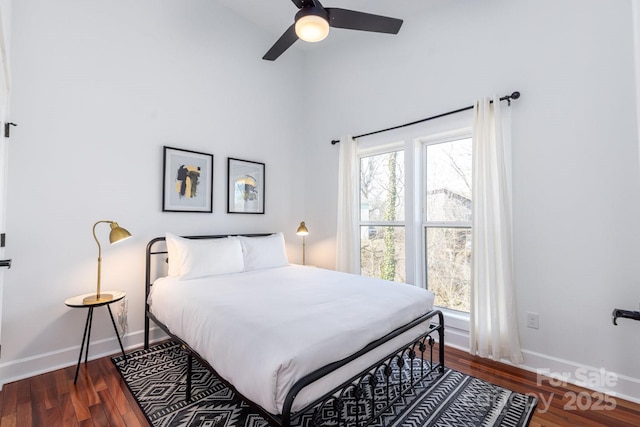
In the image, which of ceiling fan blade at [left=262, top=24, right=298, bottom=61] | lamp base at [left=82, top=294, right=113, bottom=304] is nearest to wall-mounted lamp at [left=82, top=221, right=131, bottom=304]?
lamp base at [left=82, top=294, right=113, bottom=304]

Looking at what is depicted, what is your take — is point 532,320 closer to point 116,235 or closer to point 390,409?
point 390,409

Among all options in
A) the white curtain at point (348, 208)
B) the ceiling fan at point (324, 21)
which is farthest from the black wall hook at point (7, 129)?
the white curtain at point (348, 208)

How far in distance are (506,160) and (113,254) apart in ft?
11.4

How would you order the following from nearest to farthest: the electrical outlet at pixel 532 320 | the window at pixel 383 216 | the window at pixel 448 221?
1. the electrical outlet at pixel 532 320
2. the window at pixel 448 221
3. the window at pixel 383 216

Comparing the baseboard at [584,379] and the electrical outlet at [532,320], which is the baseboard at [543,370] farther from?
the electrical outlet at [532,320]

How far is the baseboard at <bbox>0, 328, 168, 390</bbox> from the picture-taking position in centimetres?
216

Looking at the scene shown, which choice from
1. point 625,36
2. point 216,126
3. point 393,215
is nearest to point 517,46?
point 625,36

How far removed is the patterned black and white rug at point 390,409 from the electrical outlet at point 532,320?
0.60m

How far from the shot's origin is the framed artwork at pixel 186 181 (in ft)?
9.68

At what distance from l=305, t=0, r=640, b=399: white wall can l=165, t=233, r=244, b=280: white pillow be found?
7.91 ft

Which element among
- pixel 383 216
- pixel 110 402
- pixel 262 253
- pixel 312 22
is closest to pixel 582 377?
pixel 383 216

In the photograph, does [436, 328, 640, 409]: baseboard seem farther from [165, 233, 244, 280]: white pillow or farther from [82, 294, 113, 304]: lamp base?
[82, 294, 113, 304]: lamp base

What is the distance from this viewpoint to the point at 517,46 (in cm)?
245

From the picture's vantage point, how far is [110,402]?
1.91 metres
